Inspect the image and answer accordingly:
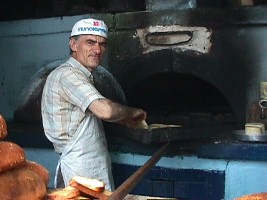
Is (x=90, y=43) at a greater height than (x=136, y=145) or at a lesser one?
greater

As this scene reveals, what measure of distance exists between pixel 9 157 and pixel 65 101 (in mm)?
1437

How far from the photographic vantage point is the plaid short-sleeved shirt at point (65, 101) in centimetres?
287

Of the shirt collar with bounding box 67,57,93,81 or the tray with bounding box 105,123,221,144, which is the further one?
the tray with bounding box 105,123,221,144

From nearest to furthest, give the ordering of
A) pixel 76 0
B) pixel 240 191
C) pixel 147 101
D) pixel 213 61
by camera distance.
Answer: pixel 240 191
pixel 213 61
pixel 76 0
pixel 147 101

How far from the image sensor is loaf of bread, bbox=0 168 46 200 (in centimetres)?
151

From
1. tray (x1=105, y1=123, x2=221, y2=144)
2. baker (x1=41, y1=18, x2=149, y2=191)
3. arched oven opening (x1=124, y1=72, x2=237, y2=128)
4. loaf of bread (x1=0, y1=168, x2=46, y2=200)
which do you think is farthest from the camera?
arched oven opening (x1=124, y1=72, x2=237, y2=128)

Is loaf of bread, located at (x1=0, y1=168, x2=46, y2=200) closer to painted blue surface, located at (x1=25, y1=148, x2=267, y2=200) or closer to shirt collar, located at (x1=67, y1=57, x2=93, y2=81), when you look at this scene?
shirt collar, located at (x1=67, y1=57, x2=93, y2=81)

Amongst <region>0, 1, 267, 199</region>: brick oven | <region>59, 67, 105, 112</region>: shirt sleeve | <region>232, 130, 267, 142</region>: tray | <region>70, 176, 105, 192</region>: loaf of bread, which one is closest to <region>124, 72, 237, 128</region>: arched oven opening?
<region>0, 1, 267, 199</region>: brick oven

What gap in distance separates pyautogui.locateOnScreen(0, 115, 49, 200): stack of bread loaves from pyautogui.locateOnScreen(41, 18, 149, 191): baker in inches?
48.4

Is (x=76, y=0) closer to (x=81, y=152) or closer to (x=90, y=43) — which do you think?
(x=90, y=43)

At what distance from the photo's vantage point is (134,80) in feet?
13.8

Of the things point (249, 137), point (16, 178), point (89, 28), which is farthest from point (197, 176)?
point (16, 178)

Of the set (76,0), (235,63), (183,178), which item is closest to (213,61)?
(235,63)

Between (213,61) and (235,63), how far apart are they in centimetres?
17
